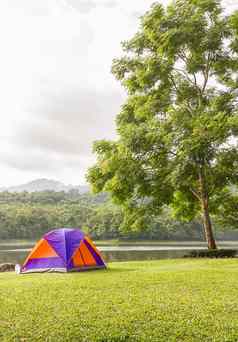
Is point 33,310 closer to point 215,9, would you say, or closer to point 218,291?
point 218,291

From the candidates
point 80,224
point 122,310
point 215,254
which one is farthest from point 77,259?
point 80,224

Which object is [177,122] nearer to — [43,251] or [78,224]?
[43,251]

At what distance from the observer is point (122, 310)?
340 inches

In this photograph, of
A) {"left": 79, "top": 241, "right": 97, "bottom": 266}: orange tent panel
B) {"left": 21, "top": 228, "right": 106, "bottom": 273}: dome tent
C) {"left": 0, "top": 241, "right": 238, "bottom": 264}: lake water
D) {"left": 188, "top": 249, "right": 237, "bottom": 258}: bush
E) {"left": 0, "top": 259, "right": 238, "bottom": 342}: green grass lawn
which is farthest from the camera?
{"left": 0, "top": 241, "right": 238, "bottom": 264}: lake water

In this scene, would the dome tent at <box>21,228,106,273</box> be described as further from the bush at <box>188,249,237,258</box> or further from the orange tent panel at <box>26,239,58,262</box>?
the bush at <box>188,249,237,258</box>

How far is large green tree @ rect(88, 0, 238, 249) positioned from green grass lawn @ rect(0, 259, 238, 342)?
11.1m

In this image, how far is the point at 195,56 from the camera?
25500 mm

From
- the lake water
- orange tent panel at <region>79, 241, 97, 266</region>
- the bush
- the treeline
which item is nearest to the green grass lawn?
orange tent panel at <region>79, 241, 97, 266</region>

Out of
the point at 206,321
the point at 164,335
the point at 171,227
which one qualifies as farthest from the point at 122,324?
the point at 171,227

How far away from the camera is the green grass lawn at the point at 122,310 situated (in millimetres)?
7195

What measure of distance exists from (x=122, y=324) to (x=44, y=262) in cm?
1093

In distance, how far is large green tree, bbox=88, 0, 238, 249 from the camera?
23031 mm

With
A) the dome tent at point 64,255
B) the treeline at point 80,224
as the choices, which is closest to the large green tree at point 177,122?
the dome tent at point 64,255

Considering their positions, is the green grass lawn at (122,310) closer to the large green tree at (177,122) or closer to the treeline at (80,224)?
the large green tree at (177,122)
